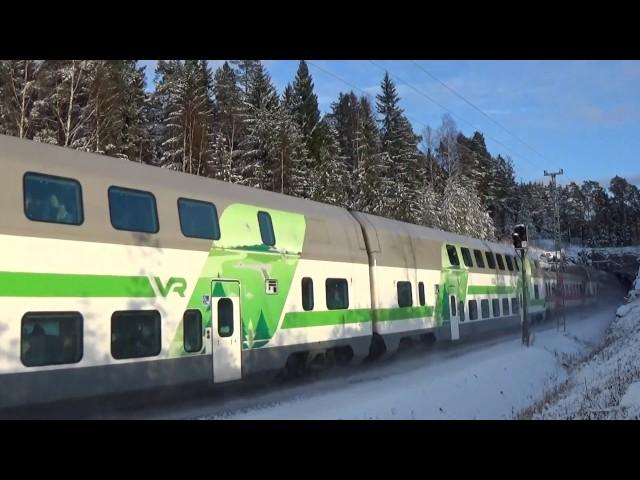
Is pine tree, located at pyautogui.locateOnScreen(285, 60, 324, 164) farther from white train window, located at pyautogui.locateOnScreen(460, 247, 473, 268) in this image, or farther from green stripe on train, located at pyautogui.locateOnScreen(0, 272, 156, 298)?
green stripe on train, located at pyautogui.locateOnScreen(0, 272, 156, 298)

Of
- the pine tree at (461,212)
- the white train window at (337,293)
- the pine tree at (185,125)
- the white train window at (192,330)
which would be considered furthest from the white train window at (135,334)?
the pine tree at (461,212)

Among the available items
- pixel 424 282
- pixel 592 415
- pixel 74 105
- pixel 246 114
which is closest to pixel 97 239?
pixel 592 415

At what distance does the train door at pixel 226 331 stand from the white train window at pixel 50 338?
8.98ft

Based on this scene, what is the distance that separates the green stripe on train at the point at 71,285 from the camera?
25.0ft

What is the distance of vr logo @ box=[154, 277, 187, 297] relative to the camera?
969 centimetres

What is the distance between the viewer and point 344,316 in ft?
46.9

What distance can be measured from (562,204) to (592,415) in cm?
9487

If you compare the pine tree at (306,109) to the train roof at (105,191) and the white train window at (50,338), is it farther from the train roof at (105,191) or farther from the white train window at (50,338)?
the white train window at (50,338)

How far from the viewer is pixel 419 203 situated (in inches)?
2094

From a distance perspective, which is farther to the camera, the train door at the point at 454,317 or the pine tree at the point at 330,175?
the pine tree at the point at 330,175

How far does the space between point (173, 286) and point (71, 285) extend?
189 cm

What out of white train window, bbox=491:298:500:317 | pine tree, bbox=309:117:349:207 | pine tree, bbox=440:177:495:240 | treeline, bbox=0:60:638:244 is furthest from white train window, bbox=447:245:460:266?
pine tree, bbox=440:177:495:240

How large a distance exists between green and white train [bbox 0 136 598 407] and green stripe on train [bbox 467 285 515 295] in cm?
580
